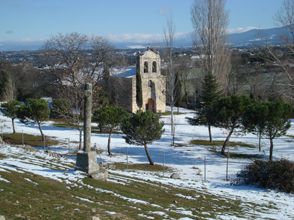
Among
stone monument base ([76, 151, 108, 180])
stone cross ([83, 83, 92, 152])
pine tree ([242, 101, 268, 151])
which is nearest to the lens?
stone monument base ([76, 151, 108, 180])

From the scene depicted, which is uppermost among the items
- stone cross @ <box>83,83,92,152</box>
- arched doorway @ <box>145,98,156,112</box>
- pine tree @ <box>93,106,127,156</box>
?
stone cross @ <box>83,83,92,152</box>

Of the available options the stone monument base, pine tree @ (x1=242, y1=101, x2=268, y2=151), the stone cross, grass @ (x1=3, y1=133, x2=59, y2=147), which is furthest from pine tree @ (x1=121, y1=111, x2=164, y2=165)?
the stone monument base

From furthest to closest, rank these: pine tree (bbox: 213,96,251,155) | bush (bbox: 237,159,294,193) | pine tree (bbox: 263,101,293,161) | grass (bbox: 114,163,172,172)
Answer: pine tree (bbox: 213,96,251,155) < pine tree (bbox: 263,101,293,161) < grass (bbox: 114,163,172,172) < bush (bbox: 237,159,294,193)

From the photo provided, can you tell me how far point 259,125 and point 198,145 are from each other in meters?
8.48

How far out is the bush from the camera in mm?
20922

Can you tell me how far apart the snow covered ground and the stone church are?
4.61 metres

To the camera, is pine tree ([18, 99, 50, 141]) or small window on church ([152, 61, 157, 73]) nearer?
pine tree ([18, 99, 50, 141])

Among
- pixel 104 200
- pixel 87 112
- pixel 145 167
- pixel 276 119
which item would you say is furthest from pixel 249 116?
pixel 104 200

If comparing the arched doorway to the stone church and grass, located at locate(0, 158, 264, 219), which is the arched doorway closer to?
the stone church

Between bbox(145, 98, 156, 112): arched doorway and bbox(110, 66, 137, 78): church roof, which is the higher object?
bbox(110, 66, 137, 78): church roof

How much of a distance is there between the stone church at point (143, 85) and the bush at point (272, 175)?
32654 millimetres

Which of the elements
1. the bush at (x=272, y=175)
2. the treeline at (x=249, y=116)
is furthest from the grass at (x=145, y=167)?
the treeline at (x=249, y=116)

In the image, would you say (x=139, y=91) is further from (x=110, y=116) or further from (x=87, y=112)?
(x=87, y=112)

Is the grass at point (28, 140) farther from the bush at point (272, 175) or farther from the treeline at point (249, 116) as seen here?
the bush at point (272, 175)
